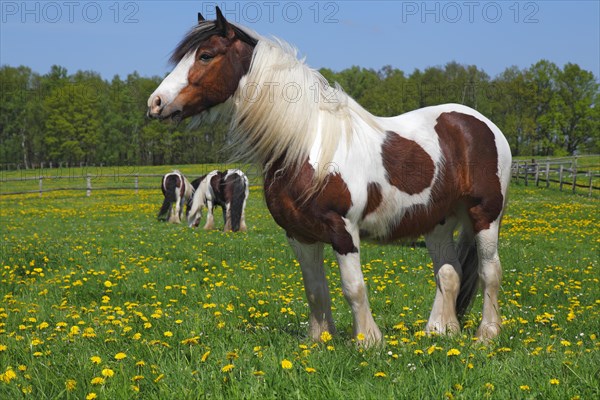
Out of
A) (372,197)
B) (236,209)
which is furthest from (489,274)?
(236,209)

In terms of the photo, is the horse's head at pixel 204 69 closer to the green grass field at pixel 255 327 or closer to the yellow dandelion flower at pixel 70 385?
the green grass field at pixel 255 327

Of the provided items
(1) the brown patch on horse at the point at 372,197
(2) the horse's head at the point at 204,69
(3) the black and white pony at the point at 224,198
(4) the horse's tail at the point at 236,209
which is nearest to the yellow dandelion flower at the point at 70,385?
(2) the horse's head at the point at 204,69

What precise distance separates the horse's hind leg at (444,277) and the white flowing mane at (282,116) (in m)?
1.55

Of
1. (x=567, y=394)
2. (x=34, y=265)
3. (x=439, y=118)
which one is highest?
(x=439, y=118)

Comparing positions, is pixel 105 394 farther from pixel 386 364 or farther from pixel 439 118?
pixel 439 118

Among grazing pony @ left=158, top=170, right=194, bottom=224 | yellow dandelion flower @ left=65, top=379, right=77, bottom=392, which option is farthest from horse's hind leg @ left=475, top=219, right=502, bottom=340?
grazing pony @ left=158, top=170, right=194, bottom=224

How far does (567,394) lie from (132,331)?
324 cm

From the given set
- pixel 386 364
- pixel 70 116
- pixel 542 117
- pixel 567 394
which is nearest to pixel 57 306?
pixel 386 364

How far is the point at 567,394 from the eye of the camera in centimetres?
293

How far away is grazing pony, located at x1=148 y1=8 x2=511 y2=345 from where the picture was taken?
13.9 feet

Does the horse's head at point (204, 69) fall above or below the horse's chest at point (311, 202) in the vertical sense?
above

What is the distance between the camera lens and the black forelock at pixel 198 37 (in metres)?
4.27

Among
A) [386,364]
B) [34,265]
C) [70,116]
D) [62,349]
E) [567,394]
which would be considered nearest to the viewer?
[567,394]

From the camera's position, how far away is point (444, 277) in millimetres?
5277
